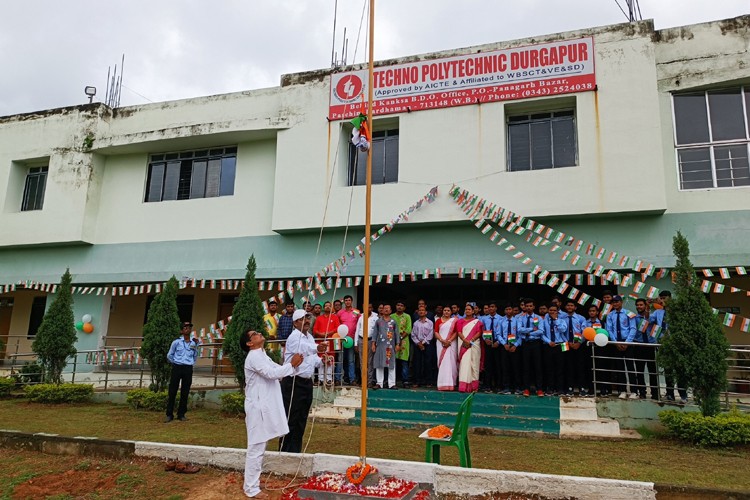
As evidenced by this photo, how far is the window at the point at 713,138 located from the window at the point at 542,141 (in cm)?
200

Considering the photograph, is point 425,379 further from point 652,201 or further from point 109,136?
point 109,136

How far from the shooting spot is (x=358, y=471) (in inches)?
→ 218

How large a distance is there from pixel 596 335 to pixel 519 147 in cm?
473

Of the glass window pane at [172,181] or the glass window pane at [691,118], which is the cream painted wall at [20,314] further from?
the glass window pane at [691,118]

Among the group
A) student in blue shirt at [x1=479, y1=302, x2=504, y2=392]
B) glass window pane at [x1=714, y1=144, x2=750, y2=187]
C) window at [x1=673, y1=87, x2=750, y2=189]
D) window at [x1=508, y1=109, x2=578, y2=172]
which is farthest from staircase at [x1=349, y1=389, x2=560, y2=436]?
glass window pane at [x1=714, y1=144, x2=750, y2=187]

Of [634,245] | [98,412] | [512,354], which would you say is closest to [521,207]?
[634,245]

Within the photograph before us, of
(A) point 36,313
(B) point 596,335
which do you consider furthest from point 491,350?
(A) point 36,313

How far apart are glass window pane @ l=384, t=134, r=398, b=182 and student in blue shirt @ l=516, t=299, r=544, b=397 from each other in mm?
4743

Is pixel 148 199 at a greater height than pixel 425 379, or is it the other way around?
pixel 148 199

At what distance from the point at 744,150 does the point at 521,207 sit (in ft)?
14.0

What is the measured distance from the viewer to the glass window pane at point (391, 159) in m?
13.0

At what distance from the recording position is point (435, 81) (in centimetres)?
1252

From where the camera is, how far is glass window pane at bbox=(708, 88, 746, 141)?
10930mm

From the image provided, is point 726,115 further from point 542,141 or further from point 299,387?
point 299,387
